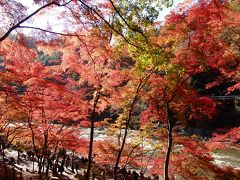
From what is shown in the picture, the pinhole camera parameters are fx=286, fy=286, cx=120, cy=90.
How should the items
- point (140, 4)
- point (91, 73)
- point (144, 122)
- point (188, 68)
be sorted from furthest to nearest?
point (144, 122)
point (188, 68)
point (91, 73)
point (140, 4)

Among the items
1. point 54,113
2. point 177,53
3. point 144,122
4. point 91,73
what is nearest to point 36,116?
point 54,113

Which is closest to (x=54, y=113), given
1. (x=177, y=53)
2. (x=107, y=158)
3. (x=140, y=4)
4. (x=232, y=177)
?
(x=107, y=158)

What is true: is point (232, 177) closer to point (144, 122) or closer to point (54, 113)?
point (144, 122)

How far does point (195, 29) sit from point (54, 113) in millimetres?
7834

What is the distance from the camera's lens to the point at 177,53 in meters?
12.0

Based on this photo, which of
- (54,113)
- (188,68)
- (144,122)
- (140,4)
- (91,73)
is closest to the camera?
(140,4)

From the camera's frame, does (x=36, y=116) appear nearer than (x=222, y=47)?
No

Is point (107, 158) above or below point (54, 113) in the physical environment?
below

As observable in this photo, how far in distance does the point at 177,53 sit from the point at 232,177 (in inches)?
231

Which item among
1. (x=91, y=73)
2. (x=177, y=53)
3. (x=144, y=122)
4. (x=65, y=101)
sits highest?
(x=177, y=53)

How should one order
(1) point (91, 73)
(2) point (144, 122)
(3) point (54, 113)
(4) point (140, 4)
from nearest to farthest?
(4) point (140, 4) < (1) point (91, 73) < (3) point (54, 113) < (2) point (144, 122)

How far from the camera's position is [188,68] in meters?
12.7

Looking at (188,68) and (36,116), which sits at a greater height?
(188,68)

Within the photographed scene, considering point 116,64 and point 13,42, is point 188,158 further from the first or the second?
point 13,42
